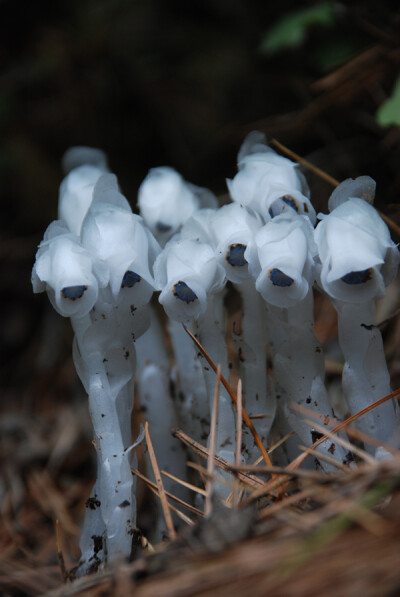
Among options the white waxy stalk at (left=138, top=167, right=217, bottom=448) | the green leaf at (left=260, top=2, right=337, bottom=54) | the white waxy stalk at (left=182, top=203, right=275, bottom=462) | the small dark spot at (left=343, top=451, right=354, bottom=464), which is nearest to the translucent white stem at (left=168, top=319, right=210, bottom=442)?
the white waxy stalk at (left=138, top=167, right=217, bottom=448)

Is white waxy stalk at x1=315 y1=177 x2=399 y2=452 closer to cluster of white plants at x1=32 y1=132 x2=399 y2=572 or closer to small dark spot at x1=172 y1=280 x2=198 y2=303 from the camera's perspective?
cluster of white plants at x1=32 y1=132 x2=399 y2=572

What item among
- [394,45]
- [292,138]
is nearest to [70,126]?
[292,138]

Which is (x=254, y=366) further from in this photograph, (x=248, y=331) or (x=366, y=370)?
(x=366, y=370)

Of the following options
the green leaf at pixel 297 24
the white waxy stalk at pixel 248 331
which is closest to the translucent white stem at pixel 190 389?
the white waxy stalk at pixel 248 331

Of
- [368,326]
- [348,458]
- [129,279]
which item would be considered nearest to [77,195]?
[129,279]

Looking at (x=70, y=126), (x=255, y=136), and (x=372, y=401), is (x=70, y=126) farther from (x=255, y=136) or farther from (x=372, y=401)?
(x=372, y=401)

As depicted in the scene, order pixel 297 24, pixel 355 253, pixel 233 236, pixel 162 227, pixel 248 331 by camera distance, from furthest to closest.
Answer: pixel 297 24 < pixel 162 227 < pixel 248 331 < pixel 233 236 < pixel 355 253
